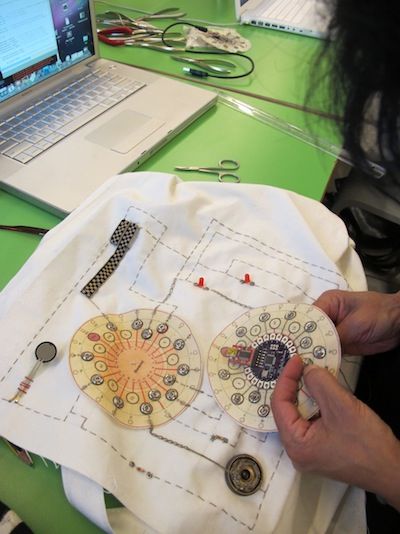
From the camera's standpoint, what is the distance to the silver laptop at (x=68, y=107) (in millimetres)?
691

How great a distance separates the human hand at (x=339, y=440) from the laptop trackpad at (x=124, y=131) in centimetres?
49

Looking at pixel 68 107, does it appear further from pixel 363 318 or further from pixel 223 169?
pixel 363 318

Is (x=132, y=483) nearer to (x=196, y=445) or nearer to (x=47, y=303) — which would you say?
(x=196, y=445)

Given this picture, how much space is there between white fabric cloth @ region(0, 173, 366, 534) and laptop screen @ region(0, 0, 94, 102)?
0.29 meters

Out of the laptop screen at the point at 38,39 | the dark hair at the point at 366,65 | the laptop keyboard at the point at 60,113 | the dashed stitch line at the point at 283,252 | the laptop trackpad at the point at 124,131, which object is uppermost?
the dark hair at the point at 366,65

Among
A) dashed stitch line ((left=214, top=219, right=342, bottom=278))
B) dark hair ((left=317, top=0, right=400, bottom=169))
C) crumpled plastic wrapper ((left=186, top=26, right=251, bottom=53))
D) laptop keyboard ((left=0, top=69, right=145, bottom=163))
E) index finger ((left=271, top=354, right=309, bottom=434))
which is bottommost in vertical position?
index finger ((left=271, top=354, right=309, bottom=434))

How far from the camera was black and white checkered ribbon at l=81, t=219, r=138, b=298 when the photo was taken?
54cm

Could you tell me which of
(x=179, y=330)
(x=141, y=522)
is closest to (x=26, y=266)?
(x=179, y=330)

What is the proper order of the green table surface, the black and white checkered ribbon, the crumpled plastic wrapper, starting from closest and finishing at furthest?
1. the green table surface
2. the black and white checkered ribbon
3. the crumpled plastic wrapper

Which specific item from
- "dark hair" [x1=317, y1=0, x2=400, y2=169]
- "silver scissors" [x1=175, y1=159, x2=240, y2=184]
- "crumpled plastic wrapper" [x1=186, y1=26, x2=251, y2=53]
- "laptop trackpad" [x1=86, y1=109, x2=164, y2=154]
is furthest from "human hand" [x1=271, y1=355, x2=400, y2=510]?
"crumpled plastic wrapper" [x1=186, y1=26, x2=251, y2=53]

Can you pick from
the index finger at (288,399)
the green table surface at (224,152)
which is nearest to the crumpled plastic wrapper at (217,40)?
the green table surface at (224,152)

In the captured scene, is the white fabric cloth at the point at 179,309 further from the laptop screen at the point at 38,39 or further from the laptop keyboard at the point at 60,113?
the laptop screen at the point at 38,39

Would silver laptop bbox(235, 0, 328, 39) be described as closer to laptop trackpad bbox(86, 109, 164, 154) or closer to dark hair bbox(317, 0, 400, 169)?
laptop trackpad bbox(86, 109, 164, 154)

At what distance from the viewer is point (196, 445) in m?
0.44
